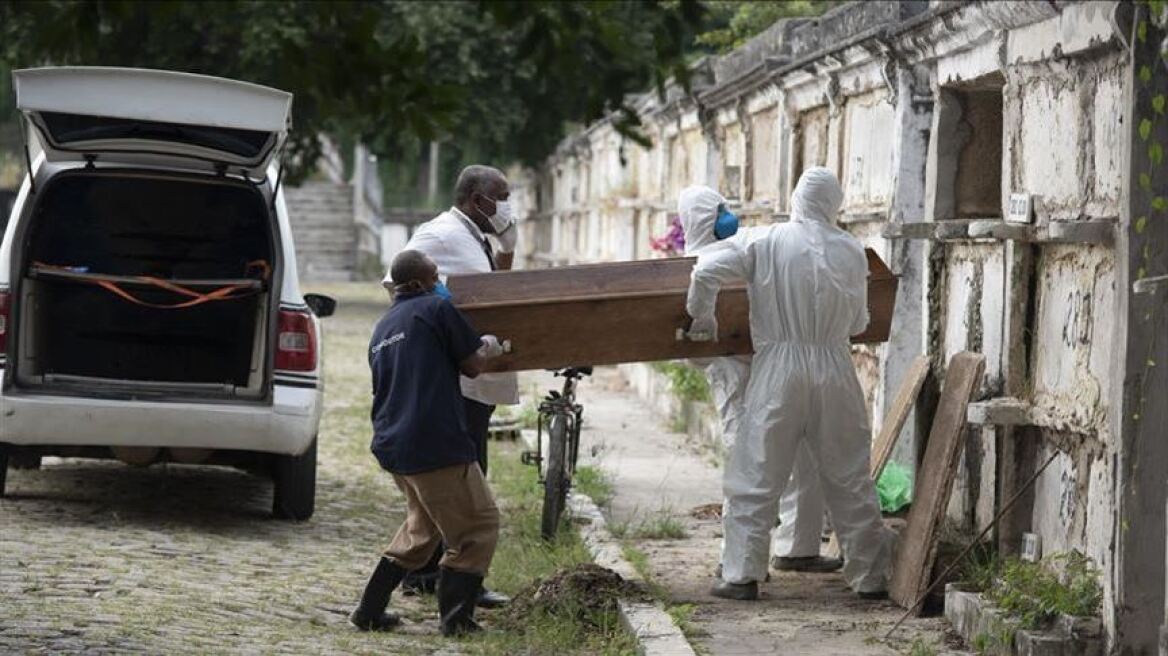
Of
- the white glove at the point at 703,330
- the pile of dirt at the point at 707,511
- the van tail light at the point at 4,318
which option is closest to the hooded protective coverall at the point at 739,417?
the white glove at the point at 703,330

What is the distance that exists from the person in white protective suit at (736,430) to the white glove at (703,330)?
1.80 feet

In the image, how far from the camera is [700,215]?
9.79m

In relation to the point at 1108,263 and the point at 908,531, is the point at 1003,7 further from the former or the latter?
the point at 908,531

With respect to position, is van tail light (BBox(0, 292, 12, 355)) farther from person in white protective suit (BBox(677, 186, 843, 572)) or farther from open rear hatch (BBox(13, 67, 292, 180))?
person in white protective suit (BBox(677, 186, 843, 572))

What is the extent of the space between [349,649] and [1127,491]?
3038 mm

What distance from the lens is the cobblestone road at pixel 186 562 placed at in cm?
827

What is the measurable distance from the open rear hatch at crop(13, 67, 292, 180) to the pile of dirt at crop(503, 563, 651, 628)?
2.69 metres

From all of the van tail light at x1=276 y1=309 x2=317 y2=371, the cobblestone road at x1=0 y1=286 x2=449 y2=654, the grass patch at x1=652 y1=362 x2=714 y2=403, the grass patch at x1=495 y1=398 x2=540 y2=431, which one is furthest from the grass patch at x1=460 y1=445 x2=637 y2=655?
the grass patch at x1=652 y1=362 x2=714 y2=403

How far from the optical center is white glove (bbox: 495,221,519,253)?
10.0 metres

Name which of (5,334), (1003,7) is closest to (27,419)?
(5,334)

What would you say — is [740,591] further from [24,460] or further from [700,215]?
[24,460]

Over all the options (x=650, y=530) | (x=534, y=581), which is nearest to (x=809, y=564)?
(x=534, y=581)

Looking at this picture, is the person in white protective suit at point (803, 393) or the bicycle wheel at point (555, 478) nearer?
the person in white protective suit at point (803, 393)

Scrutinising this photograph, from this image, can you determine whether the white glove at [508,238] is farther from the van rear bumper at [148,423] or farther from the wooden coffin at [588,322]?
the van rear bumper at [148,423]
